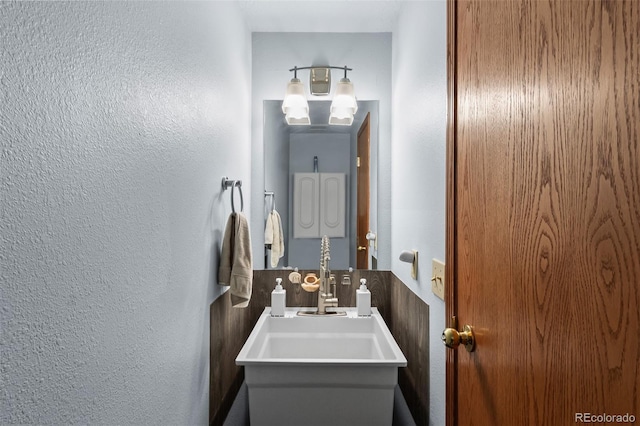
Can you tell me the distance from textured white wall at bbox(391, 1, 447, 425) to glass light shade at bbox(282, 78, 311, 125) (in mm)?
470

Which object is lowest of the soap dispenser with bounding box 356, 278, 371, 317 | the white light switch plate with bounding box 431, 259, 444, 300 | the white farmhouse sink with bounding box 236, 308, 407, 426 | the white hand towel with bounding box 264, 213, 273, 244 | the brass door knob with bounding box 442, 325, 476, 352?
the white farmhouse sink with bounding box 236, 308, 407, 426

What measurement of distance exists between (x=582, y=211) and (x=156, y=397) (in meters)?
0.92

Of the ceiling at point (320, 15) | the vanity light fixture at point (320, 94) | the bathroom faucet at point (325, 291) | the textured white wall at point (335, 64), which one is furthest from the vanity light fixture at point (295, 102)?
the bathroom faucet at point (325, 291)

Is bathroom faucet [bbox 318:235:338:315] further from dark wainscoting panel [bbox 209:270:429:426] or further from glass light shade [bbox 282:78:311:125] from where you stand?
glass light shade [bbox 282:78:311:125]

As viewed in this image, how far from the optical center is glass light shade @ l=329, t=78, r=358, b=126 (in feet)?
6.29

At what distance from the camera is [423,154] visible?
136 cm

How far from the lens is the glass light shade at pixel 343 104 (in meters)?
1.92

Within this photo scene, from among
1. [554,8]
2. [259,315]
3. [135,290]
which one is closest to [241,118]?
[259,315]

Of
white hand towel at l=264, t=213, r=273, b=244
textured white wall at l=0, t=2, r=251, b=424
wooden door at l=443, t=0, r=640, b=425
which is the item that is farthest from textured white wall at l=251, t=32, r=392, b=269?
wooden door at l=443, t=0, r=640, b=425

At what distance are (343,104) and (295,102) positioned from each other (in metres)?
0.24

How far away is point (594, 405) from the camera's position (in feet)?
1.55

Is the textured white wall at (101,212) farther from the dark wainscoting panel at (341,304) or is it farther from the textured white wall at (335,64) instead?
the textured white wall at (335,64)

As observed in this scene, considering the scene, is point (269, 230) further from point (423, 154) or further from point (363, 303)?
point (423, 154)

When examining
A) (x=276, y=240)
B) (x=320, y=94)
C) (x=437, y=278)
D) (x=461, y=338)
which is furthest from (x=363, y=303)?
(x=320, y=94)
